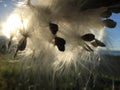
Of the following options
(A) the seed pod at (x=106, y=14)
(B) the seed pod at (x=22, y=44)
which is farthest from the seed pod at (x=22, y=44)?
(A) the seed pod at (x=106, y=14)

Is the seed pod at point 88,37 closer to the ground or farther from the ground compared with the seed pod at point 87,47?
farther from the ground

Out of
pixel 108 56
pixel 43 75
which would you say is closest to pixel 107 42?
pixel 108 56

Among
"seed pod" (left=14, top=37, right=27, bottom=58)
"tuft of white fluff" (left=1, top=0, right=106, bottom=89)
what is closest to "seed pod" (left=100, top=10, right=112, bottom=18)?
"tuft of white fluff" (left=1, top=0, right=106, bottom=89)

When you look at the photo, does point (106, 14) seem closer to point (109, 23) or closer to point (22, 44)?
point (109, 23)

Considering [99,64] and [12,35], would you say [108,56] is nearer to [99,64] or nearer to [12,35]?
[99,64]

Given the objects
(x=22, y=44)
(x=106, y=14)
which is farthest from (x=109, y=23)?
(x=22, y=44)

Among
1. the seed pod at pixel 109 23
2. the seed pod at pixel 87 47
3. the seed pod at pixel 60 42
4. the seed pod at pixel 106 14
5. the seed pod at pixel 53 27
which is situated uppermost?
the seed pod at pixel 106 14

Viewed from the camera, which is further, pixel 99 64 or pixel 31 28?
pixel 99 64

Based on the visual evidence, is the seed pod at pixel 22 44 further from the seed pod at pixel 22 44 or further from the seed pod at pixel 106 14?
the seed pod at pixel 106 14

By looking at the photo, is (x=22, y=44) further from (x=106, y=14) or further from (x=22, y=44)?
(x=106, y=14)

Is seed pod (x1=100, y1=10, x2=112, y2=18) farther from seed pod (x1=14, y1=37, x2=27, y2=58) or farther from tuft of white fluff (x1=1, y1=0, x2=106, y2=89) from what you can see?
seed pod (x1=14, y1=37, x2=27, y2=58)

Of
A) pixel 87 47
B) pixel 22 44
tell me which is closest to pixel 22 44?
pixel 22 44
